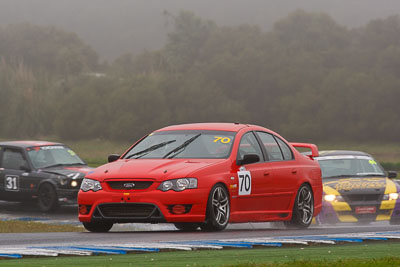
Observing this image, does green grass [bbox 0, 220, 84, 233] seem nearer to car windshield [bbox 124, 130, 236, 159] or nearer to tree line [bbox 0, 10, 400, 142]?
car windshield [bbox 124, 130, 236, 159]

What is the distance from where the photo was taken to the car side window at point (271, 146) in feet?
46.5

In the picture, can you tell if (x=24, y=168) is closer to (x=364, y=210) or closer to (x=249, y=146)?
(x=364, y=210)

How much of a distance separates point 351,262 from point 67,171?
1351cm

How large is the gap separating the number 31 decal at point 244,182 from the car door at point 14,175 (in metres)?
9.18

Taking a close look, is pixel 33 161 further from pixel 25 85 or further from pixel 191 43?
pixel 191 43

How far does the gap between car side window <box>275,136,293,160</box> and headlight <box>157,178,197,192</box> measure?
8.51 ft

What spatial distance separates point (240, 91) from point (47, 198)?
84950 mm

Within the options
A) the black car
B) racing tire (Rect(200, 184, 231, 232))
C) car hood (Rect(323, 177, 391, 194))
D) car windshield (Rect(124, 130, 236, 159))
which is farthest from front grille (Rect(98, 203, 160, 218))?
the black car

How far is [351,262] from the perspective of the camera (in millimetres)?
8273

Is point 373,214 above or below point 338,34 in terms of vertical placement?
below

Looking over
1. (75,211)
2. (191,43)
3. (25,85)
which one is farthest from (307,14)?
(75,211)

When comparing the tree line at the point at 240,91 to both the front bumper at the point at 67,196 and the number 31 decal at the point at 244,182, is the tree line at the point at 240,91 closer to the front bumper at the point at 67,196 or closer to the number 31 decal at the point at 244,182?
the front bumper at the point at 67,196

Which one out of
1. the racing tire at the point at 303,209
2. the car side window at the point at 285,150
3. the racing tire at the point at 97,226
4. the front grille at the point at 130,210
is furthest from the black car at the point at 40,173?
the front grille at the point at 130,210

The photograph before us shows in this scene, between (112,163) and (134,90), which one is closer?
(112,163)
